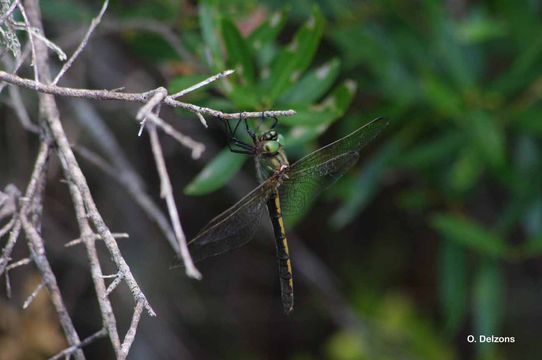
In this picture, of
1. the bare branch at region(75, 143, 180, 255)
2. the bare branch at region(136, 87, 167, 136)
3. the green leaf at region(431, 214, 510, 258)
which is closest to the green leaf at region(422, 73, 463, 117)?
the green leaf at region(431, 214, 510, 258)

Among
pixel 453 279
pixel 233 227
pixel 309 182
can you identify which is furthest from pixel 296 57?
pixel 453 279

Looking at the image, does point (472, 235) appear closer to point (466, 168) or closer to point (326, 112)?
point (466, 168)

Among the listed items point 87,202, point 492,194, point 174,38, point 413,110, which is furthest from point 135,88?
point 492,194

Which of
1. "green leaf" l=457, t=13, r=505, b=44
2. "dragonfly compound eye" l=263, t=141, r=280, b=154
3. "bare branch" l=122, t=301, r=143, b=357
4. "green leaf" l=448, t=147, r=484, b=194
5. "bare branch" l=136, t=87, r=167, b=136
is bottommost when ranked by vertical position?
"bare branch" l=122, t=301, r=143, b=357

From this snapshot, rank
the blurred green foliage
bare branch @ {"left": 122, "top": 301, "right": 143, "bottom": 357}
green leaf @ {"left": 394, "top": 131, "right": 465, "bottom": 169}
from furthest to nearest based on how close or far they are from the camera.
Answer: green leaf @ {"left": 394, "top": 131, "right": 465, "bottom": 169} < the blurred green foliage < bare branch @ {"left": 122, "top": 301, "right": 143, "bottom": 357}

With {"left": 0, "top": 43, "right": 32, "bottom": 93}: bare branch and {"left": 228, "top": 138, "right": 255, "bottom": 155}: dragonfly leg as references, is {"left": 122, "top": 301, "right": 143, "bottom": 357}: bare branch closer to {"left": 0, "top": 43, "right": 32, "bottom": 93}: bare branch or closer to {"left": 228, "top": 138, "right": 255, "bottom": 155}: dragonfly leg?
{"left": 0, "top": 43, "right": 32, "bottom": 93}: bare branch

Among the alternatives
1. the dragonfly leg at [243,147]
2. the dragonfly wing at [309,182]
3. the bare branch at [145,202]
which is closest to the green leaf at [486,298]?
the dragonfly wing at [309,182]

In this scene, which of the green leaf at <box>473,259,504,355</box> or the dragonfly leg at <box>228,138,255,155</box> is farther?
the green leaf at <box>473,259,504,355</box>
